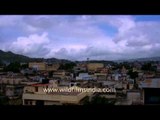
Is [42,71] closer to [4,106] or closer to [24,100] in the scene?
[24,100]

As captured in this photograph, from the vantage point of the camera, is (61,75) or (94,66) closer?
(61,75)

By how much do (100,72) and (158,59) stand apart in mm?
767

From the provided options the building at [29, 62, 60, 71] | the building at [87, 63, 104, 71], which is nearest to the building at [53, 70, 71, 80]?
the building at [29, 62, 60, 71]

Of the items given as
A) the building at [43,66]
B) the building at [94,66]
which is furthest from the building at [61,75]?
the building at [94,66]

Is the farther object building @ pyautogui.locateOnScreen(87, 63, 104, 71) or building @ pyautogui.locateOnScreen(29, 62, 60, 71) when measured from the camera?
building @ pyautogui.locateOnScreen(87, 63, 104, 71)

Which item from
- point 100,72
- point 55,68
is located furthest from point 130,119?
point 100,72

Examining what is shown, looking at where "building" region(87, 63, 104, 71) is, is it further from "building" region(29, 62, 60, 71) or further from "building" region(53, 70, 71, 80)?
"building" region(29, 62, 60, 71)

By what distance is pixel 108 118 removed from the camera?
122cm

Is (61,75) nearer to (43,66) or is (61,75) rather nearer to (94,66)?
(43,66)

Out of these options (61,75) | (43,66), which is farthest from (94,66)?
(43,66)

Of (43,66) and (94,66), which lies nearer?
(43,66)

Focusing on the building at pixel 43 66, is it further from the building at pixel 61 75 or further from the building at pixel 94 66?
the building at pixel 94 66

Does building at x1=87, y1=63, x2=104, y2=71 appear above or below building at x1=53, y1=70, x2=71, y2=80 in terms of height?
above

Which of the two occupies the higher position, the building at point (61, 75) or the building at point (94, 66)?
the building at point (94, 66)
